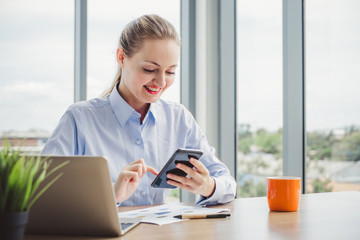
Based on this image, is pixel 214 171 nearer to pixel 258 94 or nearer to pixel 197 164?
pixel 197 164

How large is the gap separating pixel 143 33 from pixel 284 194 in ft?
2.63

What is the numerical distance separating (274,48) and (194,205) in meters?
1.59

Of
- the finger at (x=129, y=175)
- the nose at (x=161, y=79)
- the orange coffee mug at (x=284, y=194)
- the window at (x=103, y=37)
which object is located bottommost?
the orange coffee mug at (x=284, y=194)

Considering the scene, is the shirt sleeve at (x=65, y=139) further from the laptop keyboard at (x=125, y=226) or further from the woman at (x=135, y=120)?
the laptop keyboard at (x=125, y=226)

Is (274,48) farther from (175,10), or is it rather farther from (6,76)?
(6,76)

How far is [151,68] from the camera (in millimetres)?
1551

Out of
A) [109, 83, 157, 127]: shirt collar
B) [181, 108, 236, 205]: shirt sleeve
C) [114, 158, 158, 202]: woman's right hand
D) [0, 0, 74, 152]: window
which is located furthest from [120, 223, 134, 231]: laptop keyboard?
[0, 0, 74, 152]: window

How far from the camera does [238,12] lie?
3.02m

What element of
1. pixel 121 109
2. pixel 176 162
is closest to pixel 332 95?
pixel 121 109

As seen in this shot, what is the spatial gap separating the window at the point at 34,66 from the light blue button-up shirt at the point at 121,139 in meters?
1.24

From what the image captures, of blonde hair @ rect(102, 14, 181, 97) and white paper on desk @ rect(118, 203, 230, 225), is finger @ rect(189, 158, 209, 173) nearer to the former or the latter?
white paper on desk @ rect(118, 203, 230, 225)

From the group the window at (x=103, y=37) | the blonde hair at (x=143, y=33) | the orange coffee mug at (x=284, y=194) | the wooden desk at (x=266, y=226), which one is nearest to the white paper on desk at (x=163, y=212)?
the wooden desk at (x=266, y=226)

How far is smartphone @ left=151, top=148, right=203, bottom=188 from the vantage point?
116 centimetres

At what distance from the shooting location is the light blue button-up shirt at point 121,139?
1.53 meters
